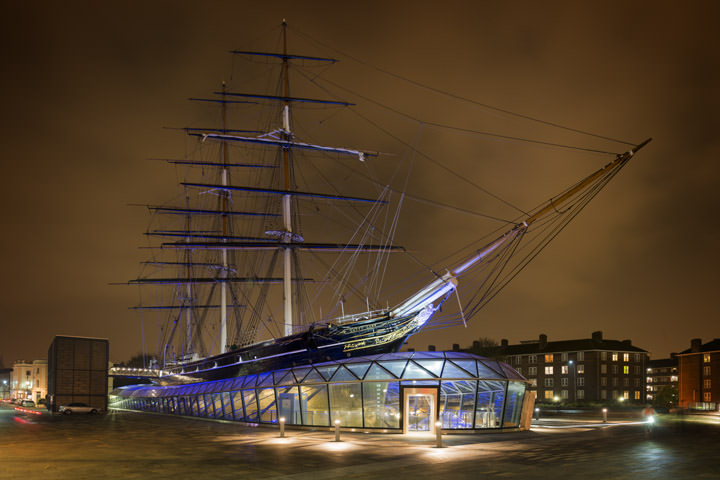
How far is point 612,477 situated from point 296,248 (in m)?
34.4

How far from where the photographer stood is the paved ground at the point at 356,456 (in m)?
16.5

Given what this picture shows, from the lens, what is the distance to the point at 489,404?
2936 centimetres

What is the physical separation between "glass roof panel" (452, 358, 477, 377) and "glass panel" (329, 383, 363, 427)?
5221 mm

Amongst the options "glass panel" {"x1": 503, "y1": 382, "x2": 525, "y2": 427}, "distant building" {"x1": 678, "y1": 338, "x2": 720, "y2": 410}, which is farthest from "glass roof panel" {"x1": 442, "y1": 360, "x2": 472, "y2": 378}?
"distant building" {"x1": 678, "y1": 338, "x2": 720, "y2": 410}

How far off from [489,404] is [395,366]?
5012 mm

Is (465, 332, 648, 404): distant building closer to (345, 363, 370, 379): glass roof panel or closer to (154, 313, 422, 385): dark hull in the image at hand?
(154, 313, 422, 385): dark hull

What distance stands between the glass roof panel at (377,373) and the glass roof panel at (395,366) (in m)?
0.27

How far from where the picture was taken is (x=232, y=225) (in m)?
63.8

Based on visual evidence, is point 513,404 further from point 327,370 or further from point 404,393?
point 327,370

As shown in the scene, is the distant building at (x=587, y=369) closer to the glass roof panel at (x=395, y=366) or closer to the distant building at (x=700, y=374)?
the distant building at (x=700, y=374)

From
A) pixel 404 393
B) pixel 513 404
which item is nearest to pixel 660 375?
pixel 513 404

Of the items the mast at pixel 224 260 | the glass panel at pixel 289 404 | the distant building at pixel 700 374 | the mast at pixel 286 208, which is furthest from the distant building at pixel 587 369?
the glass panel at pixel 289 404

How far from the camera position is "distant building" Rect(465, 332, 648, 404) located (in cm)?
10594

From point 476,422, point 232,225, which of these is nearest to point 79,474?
point 476,422
